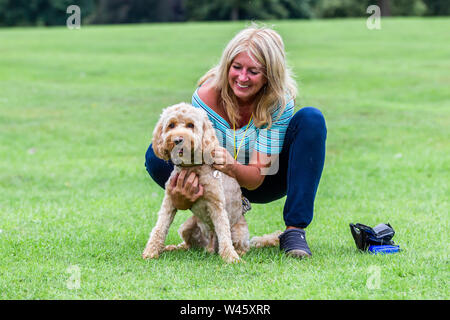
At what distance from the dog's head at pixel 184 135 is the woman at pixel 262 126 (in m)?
0.21

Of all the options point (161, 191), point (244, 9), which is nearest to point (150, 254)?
point (161, 191)

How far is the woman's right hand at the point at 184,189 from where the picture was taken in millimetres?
4465

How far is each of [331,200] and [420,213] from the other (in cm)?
113

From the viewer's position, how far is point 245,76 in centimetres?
464

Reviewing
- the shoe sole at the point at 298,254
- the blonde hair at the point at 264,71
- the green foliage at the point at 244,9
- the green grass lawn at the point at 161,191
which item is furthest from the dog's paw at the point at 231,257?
the green foliage at the point at 244,9

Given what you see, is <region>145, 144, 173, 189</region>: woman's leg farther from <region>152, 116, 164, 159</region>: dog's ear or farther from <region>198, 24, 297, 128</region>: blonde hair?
<region>198, 24, 297, 128</region>: blonde hair

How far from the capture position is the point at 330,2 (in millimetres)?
51188

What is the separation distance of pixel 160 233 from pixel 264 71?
1.40 meters

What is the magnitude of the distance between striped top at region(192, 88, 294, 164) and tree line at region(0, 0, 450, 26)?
1475 inches

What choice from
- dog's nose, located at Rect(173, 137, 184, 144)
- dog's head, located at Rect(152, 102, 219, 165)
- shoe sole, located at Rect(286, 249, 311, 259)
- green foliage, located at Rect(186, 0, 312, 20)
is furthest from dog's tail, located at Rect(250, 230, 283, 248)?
green foliage, located at Rect(186, 0, 312, 20)

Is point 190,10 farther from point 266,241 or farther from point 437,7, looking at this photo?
point 266,241

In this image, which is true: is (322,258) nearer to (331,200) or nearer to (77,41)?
(331,200)
